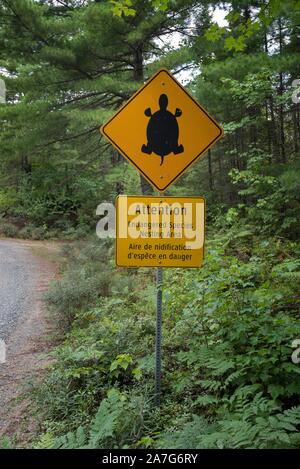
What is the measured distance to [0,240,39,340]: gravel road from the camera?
7.57 m

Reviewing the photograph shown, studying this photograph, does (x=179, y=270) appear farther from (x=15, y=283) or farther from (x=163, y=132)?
(x=15, y=283)

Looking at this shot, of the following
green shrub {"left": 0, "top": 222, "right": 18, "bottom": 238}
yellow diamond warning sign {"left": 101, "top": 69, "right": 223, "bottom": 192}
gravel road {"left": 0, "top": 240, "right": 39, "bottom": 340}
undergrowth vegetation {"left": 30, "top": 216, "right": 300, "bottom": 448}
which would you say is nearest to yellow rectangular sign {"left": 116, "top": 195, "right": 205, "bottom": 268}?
yellow diamond warning sign {"left": 101, "top": 69, "right": 223, "bottom": 192}

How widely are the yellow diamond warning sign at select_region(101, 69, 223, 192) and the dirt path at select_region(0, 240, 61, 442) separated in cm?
300

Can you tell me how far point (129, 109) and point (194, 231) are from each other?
4.48 feet

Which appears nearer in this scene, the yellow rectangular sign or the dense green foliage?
the dense green foliage

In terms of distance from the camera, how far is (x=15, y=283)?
10570 mm

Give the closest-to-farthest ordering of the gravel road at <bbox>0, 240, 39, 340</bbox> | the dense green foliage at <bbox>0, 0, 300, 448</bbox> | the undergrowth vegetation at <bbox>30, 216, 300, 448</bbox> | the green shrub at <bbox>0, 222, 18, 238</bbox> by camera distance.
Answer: the undergrowth vegetation at <bbox>30, 216, 300, 448</bbox>
the dense green foliage at <bbox>0, 0, 300, 448</bbox>
the gravel road at <bbox>0, 240, 39, 340</bbox>
the green shrub at <bbox>0, 222, 18, 238</bbox>

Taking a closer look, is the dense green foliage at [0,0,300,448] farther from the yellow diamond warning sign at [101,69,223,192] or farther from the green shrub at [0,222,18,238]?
the green shrub at [0,222,18,238]

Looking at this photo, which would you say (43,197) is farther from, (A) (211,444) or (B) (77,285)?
(A) (211,444)

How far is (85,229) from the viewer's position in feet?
72.2

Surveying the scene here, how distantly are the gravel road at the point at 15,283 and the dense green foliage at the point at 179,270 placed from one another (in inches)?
33.7

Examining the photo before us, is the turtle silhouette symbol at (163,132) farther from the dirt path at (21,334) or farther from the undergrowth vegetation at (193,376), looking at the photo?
the dirt path at (21,334)

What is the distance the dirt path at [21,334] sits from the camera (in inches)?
171

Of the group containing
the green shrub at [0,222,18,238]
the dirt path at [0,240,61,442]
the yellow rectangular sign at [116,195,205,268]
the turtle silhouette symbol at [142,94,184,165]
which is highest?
the green shrub at [0,222,18,238]
